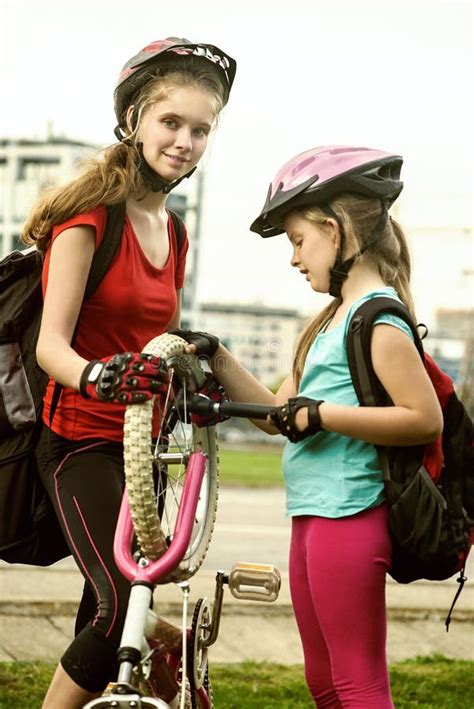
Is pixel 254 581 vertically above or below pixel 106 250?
below

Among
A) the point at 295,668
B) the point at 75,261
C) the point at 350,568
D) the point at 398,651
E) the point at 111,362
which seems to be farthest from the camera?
the point at 398,651

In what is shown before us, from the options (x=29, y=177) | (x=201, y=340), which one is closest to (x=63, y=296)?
(x=201, y=340)

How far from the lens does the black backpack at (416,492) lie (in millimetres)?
2842

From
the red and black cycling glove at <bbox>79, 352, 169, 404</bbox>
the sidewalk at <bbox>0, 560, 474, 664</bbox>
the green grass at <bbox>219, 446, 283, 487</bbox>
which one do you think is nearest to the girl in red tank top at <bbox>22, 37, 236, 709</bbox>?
the red and black cycling glove at <bbox>79, 352, 169, 404</bbox>

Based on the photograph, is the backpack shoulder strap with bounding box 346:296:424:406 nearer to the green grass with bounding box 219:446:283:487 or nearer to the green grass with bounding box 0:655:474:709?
the green grass with bounding box 0:655:474:709

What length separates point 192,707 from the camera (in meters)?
3.15

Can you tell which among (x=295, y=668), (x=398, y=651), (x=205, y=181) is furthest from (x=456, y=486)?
(x=205, y=181)

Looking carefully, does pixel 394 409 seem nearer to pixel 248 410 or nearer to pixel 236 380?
pixel 248 410

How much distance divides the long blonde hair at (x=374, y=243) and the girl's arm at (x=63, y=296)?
565 millimetres

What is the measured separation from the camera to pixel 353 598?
286 centimetres

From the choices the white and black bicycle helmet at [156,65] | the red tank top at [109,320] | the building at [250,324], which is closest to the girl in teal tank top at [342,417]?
the red tank top at [109,320]

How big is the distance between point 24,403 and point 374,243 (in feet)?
3.50

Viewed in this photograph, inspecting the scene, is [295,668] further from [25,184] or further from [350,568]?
[25,184]

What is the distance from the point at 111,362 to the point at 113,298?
1.92ft
